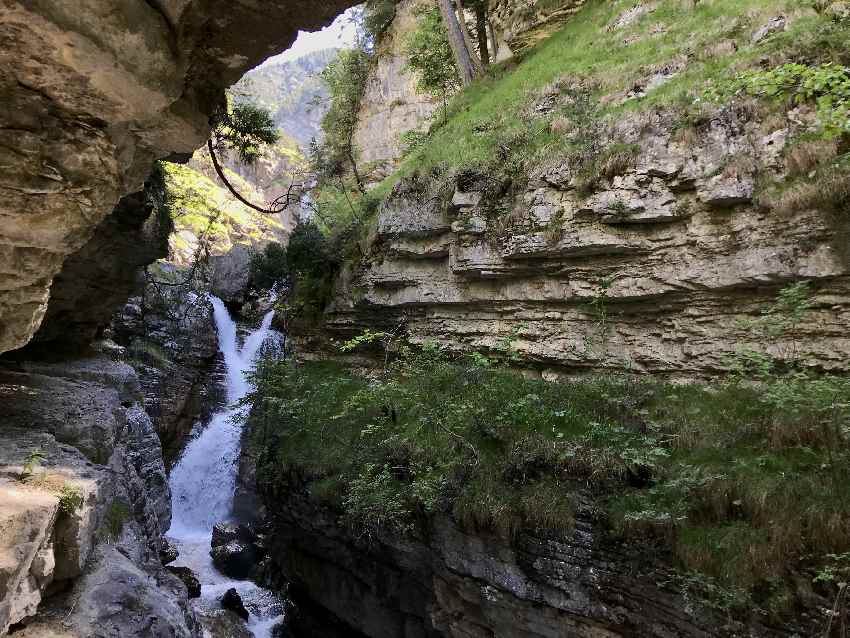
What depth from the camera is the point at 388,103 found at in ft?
80.9

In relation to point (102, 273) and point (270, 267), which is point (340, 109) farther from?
point (102, 273)

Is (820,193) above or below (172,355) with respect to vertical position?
above

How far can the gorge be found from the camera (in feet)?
11.9

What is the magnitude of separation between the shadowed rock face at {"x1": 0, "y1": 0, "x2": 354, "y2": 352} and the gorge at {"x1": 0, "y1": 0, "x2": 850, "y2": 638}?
0.02 m

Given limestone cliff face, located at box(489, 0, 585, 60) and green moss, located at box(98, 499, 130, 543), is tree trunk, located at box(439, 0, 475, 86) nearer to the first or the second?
limestone cliff face, located at box(489, 0, 585, 60)

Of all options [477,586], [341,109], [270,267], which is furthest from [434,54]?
[477,586]

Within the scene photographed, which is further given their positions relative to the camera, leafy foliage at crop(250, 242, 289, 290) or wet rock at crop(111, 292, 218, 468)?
leafy foliage at crop(250, 242, 289, 290)

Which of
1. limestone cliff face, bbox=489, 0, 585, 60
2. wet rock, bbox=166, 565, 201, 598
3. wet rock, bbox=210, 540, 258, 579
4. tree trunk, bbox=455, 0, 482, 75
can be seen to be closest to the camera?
wet rock, bbox=166, 565, 201, 598

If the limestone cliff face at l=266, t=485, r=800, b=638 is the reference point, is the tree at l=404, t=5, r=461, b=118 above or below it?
above

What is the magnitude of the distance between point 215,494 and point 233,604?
5.59 meters

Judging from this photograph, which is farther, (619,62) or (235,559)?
(235,559)

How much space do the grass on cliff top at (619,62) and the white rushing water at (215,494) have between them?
28.2 ft

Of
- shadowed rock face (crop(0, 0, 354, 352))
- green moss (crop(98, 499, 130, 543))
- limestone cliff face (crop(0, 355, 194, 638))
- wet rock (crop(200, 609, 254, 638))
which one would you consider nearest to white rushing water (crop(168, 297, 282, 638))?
wet rock (crop(200, 609, 254, 638))

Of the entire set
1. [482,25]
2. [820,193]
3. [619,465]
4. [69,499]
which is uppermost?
[482,25]
